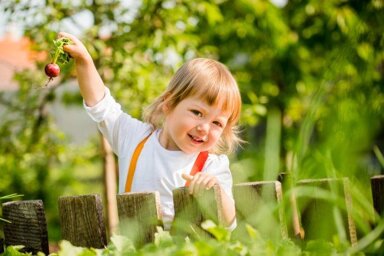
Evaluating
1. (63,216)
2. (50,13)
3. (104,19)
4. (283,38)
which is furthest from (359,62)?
(63,216)

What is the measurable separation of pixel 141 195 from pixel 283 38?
3846mm

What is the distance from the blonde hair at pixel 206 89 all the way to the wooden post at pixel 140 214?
0.61m

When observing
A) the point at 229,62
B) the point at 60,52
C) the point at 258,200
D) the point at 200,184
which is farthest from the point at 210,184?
the point at 229,62

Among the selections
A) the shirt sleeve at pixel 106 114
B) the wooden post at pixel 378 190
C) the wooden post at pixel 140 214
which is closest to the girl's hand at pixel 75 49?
the shirt sleeve at pixel 106 114

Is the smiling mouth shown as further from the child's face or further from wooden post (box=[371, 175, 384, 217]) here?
wooden post (box=[371, 175, 384, 217])

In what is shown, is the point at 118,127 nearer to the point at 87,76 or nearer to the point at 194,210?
the point at 87,76

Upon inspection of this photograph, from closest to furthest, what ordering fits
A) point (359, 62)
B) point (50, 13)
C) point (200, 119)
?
point (200, 119), point (50, 13), point (359, 62)

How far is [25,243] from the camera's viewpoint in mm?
2055

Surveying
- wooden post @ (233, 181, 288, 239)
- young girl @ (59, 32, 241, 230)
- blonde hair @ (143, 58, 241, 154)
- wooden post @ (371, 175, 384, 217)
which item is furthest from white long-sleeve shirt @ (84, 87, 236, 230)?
wooden post @ (371, 175, 384, 217)

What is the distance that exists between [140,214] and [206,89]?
2.19ft

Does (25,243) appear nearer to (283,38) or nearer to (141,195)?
(141,195)

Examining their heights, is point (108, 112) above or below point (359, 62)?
below

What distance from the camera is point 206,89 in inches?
94.2

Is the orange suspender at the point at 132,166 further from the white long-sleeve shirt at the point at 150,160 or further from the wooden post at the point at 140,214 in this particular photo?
the wooden post at the point at 140,214
